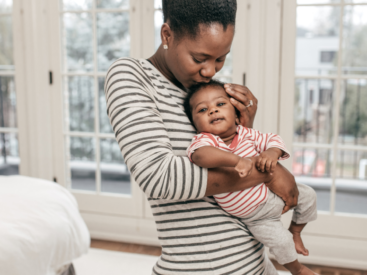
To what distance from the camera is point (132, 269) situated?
229 cm

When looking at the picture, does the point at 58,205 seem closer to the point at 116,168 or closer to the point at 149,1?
the point at 149,1

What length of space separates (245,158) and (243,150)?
0.35ft

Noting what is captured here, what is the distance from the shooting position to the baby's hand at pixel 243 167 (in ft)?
2.37

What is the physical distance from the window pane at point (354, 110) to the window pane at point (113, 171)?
10.4 feet

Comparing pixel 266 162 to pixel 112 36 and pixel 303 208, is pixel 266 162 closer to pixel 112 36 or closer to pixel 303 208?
pixel 303 208

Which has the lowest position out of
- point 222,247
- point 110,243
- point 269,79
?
point 110,243

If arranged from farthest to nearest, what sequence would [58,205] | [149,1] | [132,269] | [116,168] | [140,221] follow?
[116,168] → [140,221] → [149,1] → [132,269] → [58,205]

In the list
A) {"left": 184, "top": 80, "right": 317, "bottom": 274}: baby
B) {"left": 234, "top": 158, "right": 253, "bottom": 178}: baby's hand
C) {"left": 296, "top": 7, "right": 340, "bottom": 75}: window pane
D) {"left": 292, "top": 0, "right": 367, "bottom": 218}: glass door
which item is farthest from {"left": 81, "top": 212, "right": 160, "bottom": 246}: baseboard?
{"left": 296, "top": 7, "right": 340, "bottom": 75}: window pane

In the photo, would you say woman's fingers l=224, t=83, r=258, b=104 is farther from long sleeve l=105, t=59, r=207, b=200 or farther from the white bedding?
the white bedding

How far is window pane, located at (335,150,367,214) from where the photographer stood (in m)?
Result: 3.57

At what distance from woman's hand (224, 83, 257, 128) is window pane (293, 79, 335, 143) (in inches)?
164

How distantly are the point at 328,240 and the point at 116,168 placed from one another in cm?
340

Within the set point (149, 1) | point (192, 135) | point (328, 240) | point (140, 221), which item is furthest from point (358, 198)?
point (192, 135)

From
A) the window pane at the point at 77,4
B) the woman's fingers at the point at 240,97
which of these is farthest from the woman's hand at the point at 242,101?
the window pane at the point at 77,4
